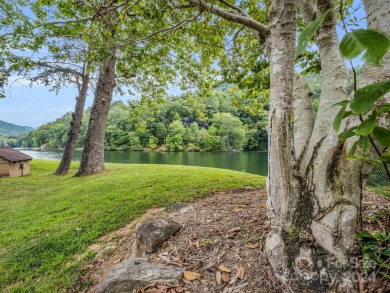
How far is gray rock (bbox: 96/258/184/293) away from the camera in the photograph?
1.91 metres

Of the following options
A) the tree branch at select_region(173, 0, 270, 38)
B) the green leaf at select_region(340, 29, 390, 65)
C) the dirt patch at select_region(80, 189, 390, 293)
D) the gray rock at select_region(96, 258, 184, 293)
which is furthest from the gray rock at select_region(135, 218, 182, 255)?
the tree branch at select_region(173, 0, 270, 38)

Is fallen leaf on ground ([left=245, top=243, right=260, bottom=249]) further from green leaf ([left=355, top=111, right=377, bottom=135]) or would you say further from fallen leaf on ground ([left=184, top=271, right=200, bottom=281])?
green leaf ([left=355, top=111, right=377, bottom=135])

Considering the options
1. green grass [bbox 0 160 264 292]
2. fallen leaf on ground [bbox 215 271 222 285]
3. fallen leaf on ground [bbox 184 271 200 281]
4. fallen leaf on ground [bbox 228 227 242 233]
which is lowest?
green grass [bbox 0 160 264 292]

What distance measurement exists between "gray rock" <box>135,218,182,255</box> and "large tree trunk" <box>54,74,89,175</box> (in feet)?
31.8

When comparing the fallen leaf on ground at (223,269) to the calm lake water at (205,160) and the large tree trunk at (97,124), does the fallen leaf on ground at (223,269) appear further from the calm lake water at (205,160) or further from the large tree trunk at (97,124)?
the calm lake water at (205,160)

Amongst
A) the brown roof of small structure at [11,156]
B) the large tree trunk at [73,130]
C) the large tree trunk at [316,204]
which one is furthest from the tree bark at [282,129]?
the brown roof of small structure at [11,156]

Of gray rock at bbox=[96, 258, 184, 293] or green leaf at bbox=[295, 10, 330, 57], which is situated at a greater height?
green leaf at bbox=[295, 10, 330, 57]

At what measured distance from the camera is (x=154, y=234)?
2.55 metres

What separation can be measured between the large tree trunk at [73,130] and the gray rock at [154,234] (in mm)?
9686

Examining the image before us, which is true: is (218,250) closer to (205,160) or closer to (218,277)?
(218,277)

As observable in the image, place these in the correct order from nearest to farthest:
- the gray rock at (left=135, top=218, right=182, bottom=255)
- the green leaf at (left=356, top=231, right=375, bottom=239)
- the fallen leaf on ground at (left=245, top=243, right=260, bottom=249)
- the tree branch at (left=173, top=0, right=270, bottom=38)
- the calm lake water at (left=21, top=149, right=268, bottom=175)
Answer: the green leaf at (left=356, top=231, right=375, bottom=239)
the fallen leaf on ground at (left=245, top=243, right=260, bottom=249)
the gray rock at (left=135, top=218, right=182, bottom=255)
the tree branch at (left=173, top=0, right=270, bottom=38)
the calm lake water at (left=21, top=149, right=268, bottom=175)

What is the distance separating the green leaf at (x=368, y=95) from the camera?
1.68ft

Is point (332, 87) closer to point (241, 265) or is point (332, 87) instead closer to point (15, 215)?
point (241, 265)

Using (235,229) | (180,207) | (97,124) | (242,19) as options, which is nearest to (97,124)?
(97,124)
